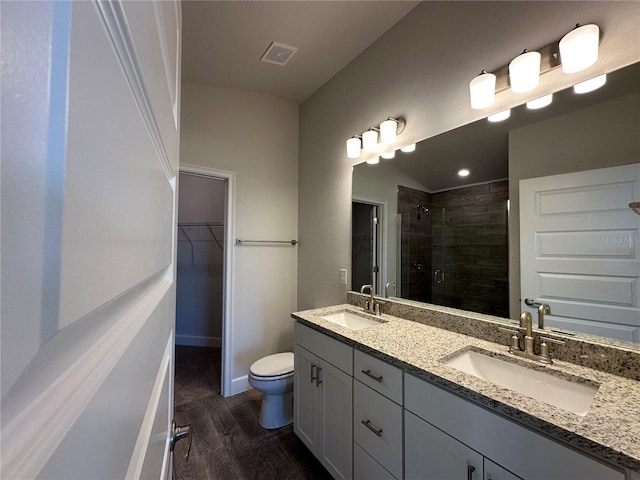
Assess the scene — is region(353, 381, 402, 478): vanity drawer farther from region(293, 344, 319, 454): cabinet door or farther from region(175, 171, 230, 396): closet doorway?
region(175, 171, 230, 396): closet doorway

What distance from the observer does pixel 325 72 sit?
2447 mm

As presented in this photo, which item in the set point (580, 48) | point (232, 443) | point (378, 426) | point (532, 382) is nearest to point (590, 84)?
point (580, 48)

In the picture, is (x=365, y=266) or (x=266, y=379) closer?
(x=266, y=379)

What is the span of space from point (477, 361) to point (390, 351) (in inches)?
16.3

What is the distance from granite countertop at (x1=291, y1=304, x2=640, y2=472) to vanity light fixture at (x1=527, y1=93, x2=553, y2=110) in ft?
3.63

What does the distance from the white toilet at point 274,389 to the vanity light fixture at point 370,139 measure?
1.72 m

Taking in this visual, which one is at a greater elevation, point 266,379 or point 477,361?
point 477,361

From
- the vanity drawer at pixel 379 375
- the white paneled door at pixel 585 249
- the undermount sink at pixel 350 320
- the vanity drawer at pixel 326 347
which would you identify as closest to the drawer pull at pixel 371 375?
the vanity drawer at pixel 379 375

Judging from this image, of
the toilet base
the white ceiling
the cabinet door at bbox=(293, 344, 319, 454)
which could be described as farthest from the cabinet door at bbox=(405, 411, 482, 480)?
the white ceiling

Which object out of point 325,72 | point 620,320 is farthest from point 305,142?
point 620,320

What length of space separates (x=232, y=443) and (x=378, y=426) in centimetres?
120

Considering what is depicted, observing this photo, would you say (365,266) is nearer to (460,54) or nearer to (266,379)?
(266,379)

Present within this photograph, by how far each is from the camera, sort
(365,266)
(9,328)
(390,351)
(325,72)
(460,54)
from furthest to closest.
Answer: (325,72)
(365,266)
(460,54)
(390,351)
(9,328)

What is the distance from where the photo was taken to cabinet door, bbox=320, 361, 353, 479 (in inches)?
58.6
